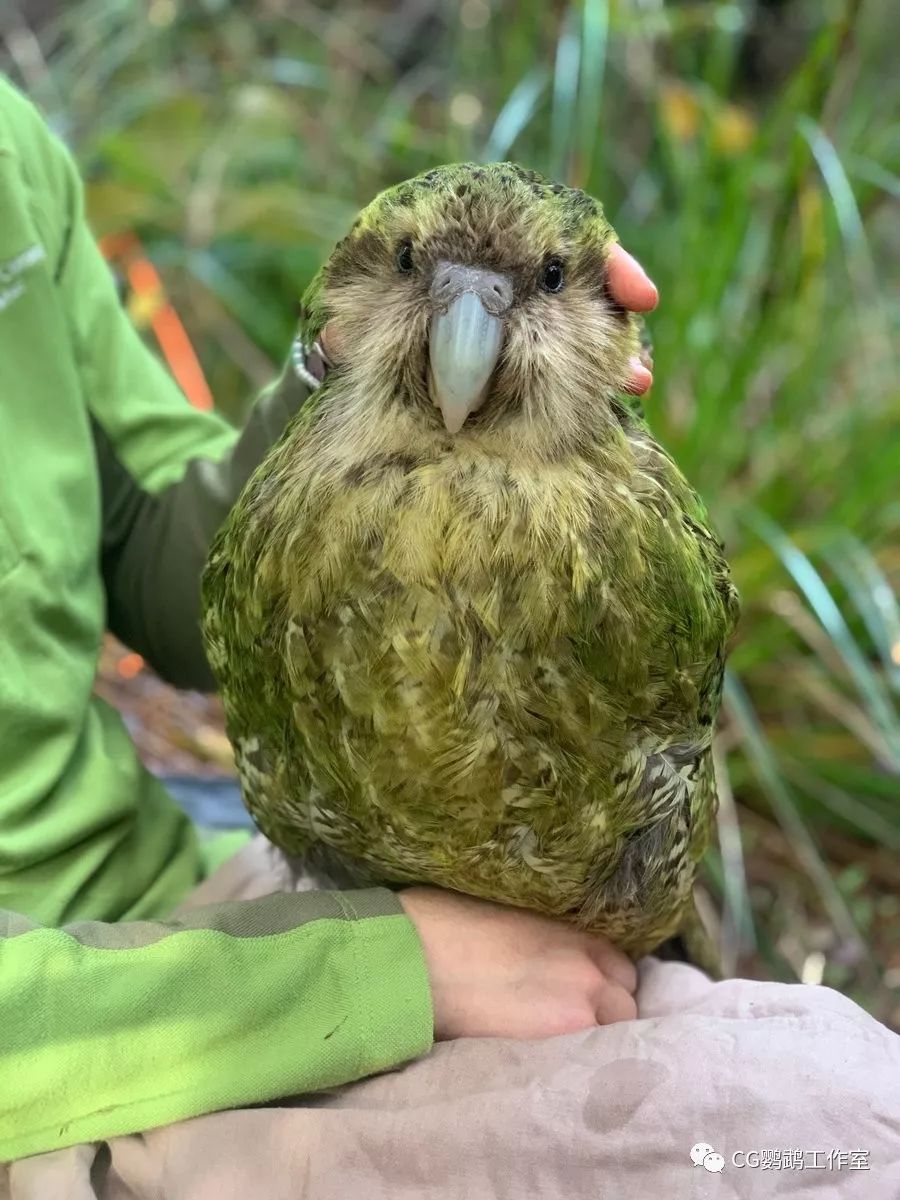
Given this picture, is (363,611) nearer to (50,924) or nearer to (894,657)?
(50,924)

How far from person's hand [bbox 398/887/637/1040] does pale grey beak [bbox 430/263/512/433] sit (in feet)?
1.60

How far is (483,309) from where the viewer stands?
2.61 feet

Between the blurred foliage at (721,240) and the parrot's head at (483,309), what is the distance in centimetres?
100

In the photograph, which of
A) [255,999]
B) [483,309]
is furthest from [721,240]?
[255,999]

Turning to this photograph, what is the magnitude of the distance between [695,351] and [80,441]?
1.30 m

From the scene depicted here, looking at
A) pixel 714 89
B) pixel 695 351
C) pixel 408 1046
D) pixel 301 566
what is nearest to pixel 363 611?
pixel 301 566

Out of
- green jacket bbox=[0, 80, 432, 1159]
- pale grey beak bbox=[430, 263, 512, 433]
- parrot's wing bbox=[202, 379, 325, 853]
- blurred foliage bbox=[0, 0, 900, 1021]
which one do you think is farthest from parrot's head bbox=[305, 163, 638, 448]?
blurred foliage bbox=[0, 0, 900, 1021]

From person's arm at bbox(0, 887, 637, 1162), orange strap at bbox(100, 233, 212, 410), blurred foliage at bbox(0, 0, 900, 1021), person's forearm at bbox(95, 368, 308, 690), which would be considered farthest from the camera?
orange strap at bbox(100, 233, 212, 410)

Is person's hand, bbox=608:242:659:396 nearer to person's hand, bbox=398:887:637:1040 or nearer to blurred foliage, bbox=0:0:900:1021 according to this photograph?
person's hand, bbox=398:887:637:1040

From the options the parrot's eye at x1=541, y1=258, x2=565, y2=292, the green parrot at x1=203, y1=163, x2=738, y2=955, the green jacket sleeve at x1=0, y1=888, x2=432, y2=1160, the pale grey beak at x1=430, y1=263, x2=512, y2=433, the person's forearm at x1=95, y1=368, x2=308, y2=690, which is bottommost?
the green jacket sleeve at x1=0, y1=888, x2=432, y2=1160

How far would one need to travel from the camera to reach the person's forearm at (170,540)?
120cm

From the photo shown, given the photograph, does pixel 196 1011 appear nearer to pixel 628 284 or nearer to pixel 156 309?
pixel 628 284

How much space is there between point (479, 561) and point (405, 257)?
0.84 feet

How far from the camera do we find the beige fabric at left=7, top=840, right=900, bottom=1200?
2.81 ft
